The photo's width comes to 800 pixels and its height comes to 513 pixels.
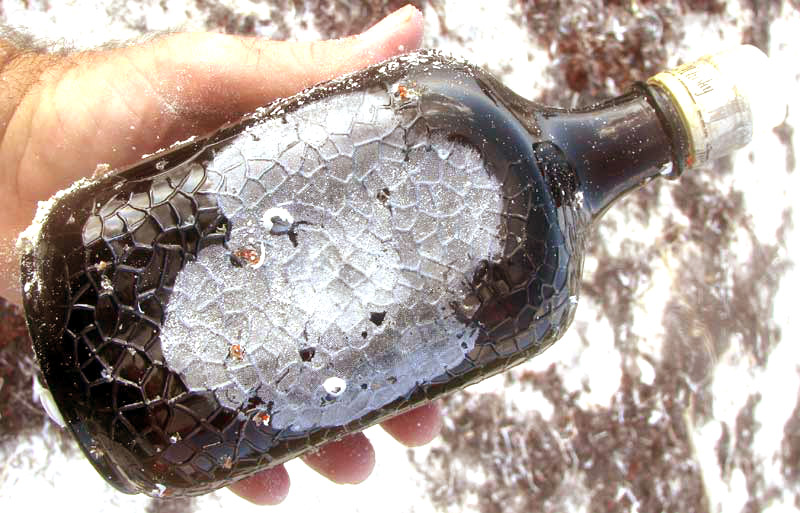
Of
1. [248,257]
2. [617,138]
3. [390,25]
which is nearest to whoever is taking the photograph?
[248,257]

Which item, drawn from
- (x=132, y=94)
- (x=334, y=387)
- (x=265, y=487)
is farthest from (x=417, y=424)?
(x=132, y=94)

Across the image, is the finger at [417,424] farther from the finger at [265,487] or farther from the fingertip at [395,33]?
the fingertip at [395,33]

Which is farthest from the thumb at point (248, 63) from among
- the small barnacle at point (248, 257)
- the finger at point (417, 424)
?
the finger at point (417, 424)

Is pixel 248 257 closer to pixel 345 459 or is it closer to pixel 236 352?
pixel 236 352

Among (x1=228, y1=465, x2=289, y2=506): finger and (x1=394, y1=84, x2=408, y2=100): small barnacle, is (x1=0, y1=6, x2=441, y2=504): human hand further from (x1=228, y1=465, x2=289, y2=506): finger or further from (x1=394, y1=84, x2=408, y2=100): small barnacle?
(x1=228, y1=465, x2=289, y2=506): finger

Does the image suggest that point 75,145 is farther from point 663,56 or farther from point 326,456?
point 663,56

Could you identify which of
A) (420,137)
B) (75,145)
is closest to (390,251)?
(420,137)
